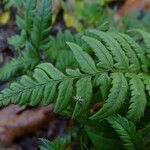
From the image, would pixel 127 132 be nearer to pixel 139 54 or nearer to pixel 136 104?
pixel 136 104

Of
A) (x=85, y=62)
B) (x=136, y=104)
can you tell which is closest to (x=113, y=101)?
(x=136, y=104)

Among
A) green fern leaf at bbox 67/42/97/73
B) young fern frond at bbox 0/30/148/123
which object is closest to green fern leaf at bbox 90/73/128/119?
young fern frond at bbox 0/30/148/123

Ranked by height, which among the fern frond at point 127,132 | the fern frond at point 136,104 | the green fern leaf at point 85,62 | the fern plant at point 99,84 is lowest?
the fern frond at point 127,132

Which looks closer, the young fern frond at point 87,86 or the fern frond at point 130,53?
the young fern frond at point 87,86

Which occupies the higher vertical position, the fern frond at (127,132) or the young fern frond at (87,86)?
the young fern frond at (87,86)

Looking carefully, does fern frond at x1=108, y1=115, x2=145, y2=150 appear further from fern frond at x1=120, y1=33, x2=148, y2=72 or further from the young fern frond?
fern frond at x1=120, y1=33, x2=148, y2=72

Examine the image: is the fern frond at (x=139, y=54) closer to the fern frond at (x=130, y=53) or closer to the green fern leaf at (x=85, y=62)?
the fern frond at (x=130, y=53)

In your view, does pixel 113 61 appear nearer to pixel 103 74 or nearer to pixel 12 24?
pixel 103 74

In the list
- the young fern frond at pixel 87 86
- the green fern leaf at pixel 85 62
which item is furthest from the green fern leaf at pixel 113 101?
the green fern leaf at pixel 85 62
